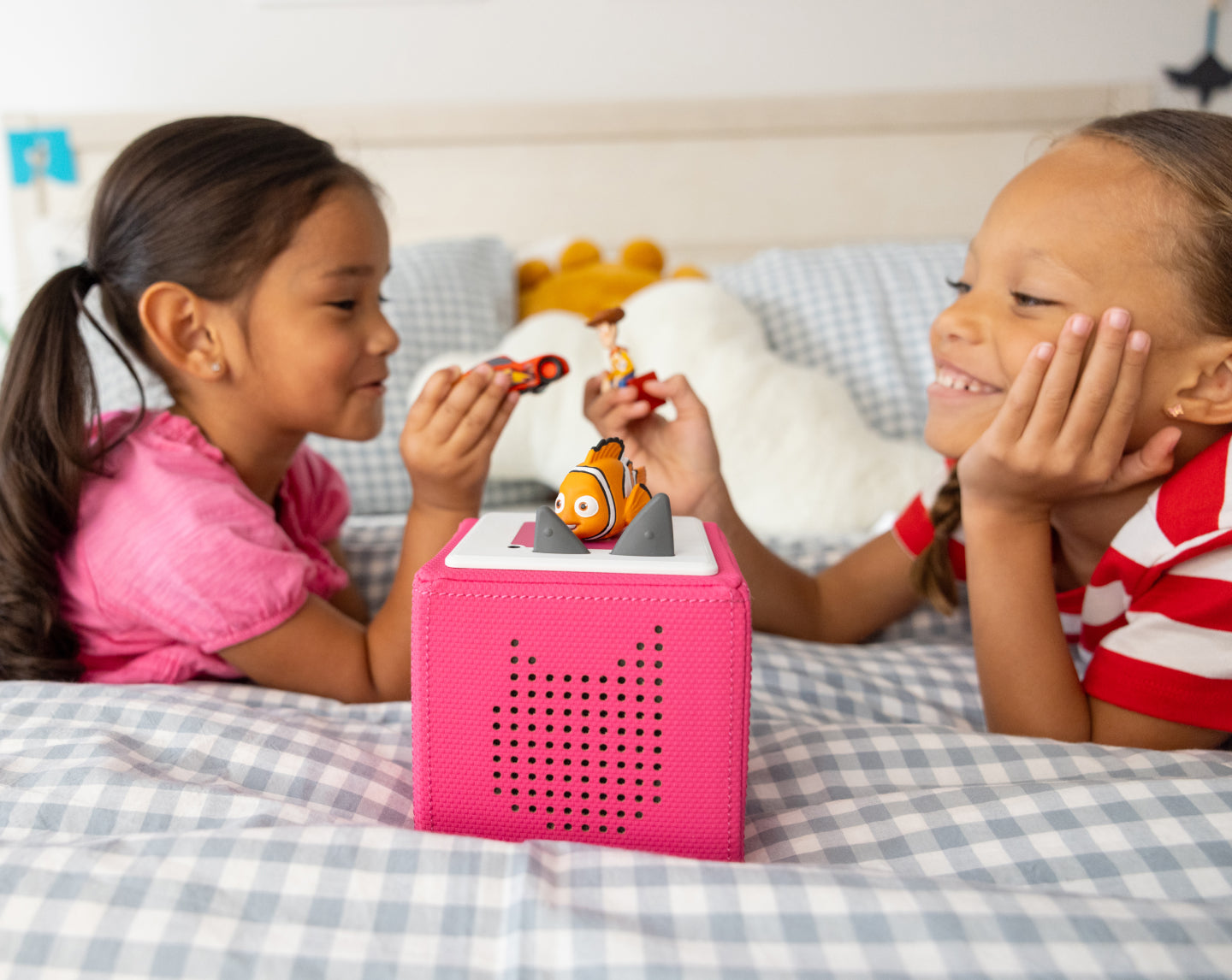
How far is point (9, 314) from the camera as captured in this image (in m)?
2.42

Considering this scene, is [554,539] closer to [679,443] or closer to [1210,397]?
[679,443]

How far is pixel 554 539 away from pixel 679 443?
1.42 ft

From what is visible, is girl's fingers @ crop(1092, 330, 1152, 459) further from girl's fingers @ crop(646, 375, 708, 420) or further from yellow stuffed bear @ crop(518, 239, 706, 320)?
yellow stuffed bear @ crop(518, 239, 706, 320)

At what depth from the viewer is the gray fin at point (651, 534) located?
0.58 metres

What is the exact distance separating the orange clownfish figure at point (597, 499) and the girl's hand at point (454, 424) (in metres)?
0.34

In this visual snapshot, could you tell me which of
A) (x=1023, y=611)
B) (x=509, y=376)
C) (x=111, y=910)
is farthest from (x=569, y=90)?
(x=111, y=910)

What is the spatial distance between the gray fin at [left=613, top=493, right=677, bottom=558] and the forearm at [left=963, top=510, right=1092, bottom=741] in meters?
0.39

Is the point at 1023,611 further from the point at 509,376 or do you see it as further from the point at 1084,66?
the point at 1084,66

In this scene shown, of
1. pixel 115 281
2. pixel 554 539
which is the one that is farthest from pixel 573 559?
pixel 115 281

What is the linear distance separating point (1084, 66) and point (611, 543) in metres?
2.15

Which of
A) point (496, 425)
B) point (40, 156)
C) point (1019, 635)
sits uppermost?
point (40, 156)

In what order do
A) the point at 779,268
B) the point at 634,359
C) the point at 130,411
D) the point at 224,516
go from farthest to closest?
1. the point at 779,268
2. the point at 634,359
3. the point at 130,411
4. the point at 224,516

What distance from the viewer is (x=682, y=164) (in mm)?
2254

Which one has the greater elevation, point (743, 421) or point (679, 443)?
point (679, 443)
